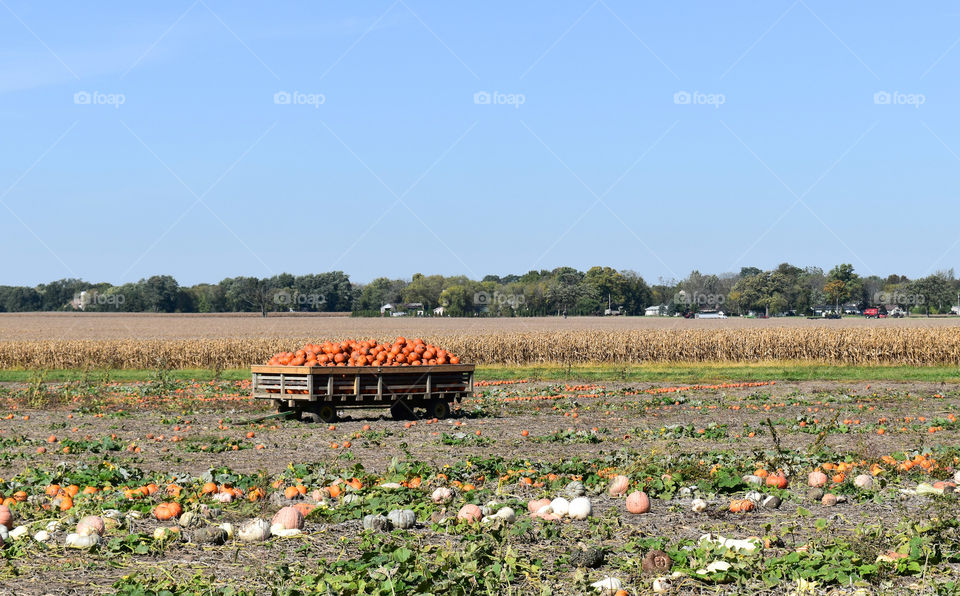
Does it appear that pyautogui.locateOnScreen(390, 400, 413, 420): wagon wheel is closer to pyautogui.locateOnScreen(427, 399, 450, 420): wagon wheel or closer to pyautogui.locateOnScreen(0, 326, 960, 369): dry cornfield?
pyautogui.locateOnScreen(427, 399, 450, 420): wagon wheel

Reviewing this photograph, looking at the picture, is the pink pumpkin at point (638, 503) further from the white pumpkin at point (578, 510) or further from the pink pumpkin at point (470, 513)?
the pink pumpkin at point (470, 513)

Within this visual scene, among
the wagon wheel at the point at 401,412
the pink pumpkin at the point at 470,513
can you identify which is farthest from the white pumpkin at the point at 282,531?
the wagon wheel at the point at 401,412

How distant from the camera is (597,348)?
4506 centimetres

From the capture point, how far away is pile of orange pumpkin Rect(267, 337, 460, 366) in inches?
730

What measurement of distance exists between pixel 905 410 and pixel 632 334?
26.3 metres

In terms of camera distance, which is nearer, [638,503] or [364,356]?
[638,503]

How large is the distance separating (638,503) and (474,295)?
505 ft

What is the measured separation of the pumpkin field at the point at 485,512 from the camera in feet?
20.5

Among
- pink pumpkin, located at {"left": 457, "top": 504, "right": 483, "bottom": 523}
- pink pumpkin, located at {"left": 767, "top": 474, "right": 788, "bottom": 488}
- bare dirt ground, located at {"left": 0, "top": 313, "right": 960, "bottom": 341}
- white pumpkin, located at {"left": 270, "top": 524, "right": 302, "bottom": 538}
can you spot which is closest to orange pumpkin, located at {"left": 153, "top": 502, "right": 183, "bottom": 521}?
white pumpkin, located at {"left": 270, "top": 524, "right": 302, "bottom": 538}

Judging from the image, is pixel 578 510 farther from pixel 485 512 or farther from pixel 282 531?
pixel 282 531

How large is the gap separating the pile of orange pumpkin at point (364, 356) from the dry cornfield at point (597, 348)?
912 inches

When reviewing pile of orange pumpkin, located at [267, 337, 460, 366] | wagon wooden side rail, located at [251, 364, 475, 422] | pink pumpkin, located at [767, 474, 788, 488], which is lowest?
pink pumpkin, located at [767, 474, 788, 488]

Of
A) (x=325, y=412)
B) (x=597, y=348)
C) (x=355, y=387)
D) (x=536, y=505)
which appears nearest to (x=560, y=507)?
(x=536, y=505)

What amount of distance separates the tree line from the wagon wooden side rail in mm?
120678
